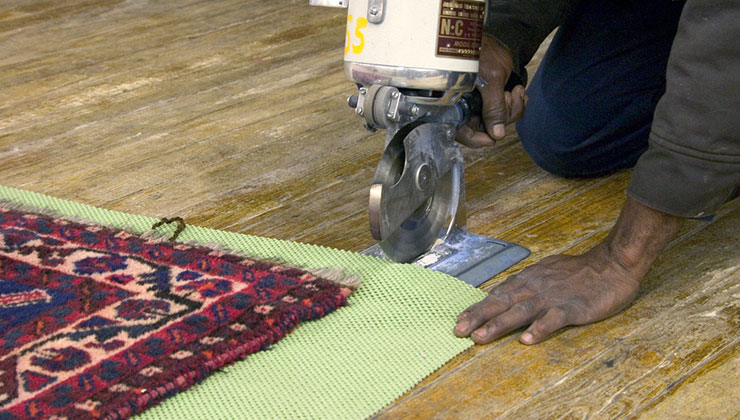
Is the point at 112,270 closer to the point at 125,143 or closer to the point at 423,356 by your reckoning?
the point at 423,356

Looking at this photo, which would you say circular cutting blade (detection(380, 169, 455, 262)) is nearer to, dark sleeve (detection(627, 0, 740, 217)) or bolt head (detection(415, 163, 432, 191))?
bolt head (detection(415, 163, 432, 191))

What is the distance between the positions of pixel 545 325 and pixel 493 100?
46 cm

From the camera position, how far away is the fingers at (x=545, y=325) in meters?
1.32

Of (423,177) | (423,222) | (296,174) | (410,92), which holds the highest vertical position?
(410,92)

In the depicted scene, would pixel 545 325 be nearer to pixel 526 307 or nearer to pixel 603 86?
pixel 526 307

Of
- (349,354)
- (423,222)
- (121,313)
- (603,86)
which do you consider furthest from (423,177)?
(603,86)

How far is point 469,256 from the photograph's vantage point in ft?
5.28

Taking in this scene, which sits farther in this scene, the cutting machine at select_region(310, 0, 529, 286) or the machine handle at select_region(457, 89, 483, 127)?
the machine handle at select_region(457, 89, 483, 127)

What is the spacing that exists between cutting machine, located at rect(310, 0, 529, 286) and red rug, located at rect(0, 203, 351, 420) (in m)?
0.19

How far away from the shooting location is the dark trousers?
1903mm

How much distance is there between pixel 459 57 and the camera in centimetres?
140

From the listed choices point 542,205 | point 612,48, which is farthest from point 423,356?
point 612,48

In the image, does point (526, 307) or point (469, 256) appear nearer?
point (526, 307)

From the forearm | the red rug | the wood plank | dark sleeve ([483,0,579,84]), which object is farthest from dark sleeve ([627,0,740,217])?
the red rug
